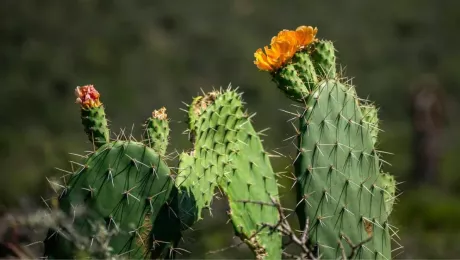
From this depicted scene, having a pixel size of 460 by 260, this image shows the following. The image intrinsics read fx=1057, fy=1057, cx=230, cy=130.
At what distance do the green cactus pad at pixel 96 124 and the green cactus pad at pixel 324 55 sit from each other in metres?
0.58

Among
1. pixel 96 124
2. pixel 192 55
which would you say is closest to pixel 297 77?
pixel 96 124

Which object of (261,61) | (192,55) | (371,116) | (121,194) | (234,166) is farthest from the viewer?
(192,55)

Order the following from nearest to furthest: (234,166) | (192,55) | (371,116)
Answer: (234,166)
(371,116)
(192,55)

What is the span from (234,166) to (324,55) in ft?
1.23

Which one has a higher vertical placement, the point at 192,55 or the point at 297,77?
the point at 192,55

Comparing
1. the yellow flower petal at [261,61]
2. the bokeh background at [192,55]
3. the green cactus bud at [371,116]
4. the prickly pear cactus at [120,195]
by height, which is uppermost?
the bokeh background at [192,55]

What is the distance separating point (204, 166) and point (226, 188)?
113 millimetres

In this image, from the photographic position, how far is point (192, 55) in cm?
3194

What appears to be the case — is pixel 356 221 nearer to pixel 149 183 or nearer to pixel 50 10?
pixel 149 183

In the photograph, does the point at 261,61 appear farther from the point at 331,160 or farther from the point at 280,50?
the point at 331,160

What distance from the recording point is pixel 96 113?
8.53ft

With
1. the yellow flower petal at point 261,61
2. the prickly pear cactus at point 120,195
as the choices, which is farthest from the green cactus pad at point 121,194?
the yellow flower petal at point 261,61

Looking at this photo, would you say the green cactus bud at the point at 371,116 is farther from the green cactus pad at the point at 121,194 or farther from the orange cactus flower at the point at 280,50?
the green cactus pad at the point at 121,194

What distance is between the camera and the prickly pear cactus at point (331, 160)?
256cm
